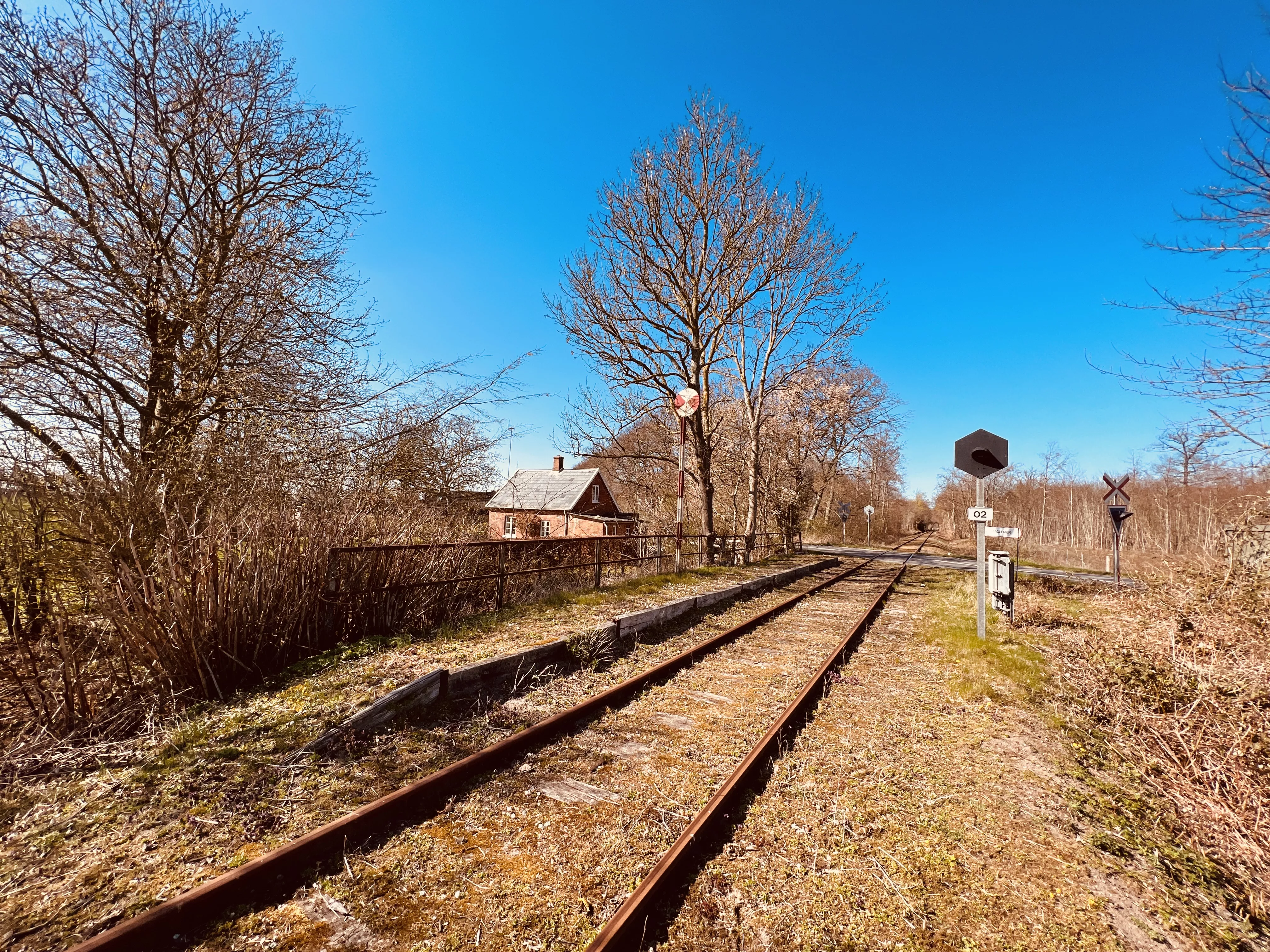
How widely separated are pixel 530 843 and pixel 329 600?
3610mm

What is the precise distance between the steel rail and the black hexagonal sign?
462 centimetres

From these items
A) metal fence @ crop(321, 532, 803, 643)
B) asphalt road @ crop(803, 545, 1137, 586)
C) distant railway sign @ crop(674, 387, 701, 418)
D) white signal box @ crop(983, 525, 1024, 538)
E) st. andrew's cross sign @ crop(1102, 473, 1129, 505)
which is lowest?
asphalt road @ crop(803, 545, 1137, 586)

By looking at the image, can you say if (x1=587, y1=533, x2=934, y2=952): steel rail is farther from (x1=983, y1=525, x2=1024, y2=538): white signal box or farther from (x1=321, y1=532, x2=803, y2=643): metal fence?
(x1=321, y1=532, x2=803, y2=643): metal fence

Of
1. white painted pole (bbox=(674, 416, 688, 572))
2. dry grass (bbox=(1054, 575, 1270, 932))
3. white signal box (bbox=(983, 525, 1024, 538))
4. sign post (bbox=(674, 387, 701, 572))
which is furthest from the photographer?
sign post (bbox=(674, 387, 701, 572))

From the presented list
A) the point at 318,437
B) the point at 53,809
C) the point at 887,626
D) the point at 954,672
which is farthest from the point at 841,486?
the point at 53,809

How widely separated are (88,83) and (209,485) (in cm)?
460

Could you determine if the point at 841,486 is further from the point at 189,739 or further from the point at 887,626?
the point at 189,739

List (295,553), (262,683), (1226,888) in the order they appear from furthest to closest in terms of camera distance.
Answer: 1. (295,553)
2. (262,683)
3. (1226,888)

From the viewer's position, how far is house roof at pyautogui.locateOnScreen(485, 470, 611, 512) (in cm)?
3150

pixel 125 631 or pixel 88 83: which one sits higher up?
pixel 88 83

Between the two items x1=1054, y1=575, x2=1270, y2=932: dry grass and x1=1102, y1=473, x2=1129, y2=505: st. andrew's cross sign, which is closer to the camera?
x1=1054, y1=575, x2=1270, y2=932: dry grass

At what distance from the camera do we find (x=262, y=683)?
4.35 m

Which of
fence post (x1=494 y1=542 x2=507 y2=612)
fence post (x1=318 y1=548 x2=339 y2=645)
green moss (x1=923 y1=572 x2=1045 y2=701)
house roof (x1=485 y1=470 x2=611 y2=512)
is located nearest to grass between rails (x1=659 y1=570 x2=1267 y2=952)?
green moss (x1=923 y1=572 x2=1045 y2=701)

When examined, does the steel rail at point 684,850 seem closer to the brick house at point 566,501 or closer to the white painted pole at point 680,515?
the white painted pole at point 680,515
